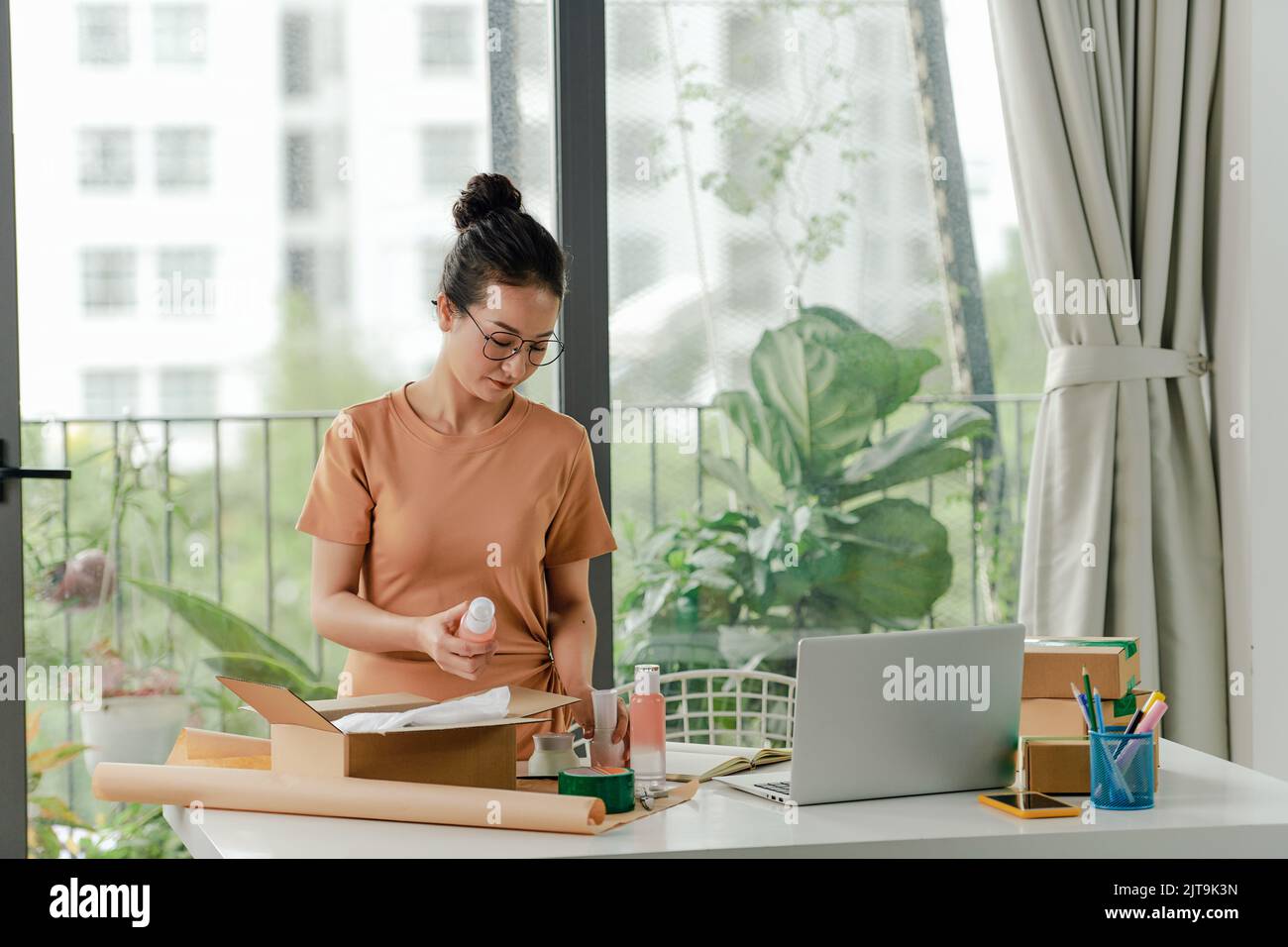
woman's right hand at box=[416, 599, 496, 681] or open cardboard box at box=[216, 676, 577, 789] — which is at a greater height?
A: woman's right hand at box=[416, 599, 496, 681]

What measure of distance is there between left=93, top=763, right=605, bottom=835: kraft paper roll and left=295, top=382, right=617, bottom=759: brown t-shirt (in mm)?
407

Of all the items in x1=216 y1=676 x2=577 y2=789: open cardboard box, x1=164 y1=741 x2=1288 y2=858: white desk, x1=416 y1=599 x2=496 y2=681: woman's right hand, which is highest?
x1=416 y1=599 x2=496 y2=681: woman's right hand

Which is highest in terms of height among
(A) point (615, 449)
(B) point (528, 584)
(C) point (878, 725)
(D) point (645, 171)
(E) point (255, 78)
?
(E) point (255, 78)

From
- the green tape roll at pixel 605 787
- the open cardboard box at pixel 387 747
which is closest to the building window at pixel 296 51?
the open cardboard box at pixel 387 747

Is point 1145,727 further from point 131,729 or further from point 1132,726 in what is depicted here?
point 131,729

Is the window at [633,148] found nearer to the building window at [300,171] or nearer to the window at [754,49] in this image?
the window at [754,49]

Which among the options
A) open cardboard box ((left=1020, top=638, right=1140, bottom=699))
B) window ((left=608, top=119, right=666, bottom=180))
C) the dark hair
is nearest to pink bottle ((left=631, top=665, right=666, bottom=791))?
open cardboard box ((left=1020, top=638, right=1140, bottom=699))

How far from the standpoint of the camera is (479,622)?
4.92 feet

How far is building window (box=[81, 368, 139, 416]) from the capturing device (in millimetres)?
2531

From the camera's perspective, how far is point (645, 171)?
8.79 feet

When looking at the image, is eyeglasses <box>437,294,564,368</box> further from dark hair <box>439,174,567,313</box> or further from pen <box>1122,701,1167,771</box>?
pen <box>1122,701,1167,771</box>
